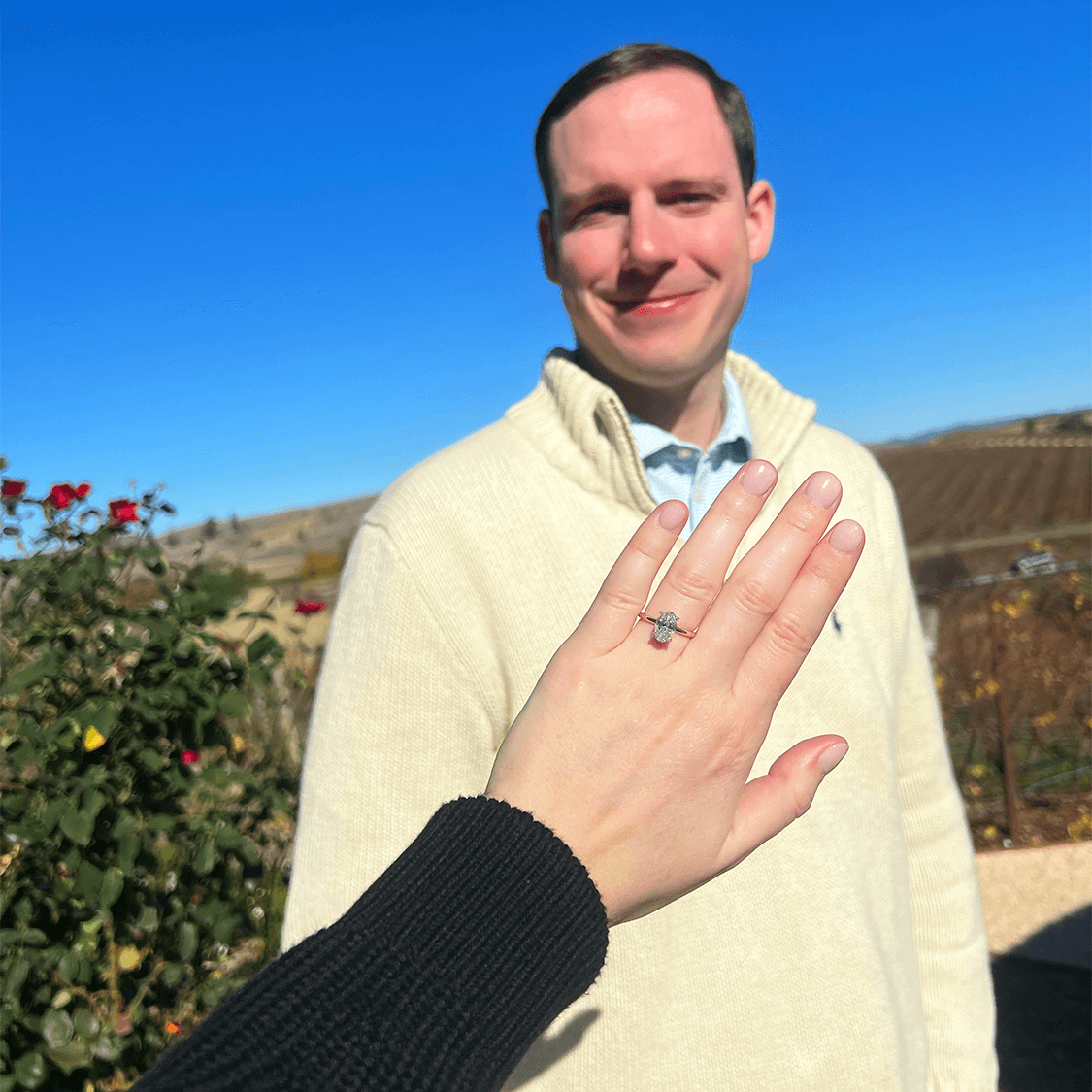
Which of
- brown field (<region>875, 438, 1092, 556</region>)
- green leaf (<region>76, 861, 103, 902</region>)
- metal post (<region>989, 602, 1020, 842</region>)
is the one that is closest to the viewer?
green leaf (<region>76, 861, 103, 902</region>)

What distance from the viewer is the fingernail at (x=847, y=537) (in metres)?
0.90

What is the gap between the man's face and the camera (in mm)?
1521

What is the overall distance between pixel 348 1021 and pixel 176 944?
215cm

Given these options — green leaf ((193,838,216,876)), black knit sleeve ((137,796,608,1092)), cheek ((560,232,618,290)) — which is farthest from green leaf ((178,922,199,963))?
cheek ((560,232,618,290))

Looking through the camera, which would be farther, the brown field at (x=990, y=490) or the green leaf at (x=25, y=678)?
the brown field at (x=990, y=490)

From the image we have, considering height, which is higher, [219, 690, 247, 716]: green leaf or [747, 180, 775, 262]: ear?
[747, 180, 775, 262]: ear

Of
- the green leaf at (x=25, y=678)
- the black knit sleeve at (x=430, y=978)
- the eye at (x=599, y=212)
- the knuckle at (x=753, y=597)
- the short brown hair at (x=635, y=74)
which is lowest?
the black knit sleeve at (x=430, y=978)

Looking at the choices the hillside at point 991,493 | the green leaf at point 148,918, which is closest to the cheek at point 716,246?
the green leaf at point 148,918

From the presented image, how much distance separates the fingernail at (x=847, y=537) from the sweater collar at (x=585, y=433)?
61 cm

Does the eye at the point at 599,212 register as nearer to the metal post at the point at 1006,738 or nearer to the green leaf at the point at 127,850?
the green leaf at the point at 127,850

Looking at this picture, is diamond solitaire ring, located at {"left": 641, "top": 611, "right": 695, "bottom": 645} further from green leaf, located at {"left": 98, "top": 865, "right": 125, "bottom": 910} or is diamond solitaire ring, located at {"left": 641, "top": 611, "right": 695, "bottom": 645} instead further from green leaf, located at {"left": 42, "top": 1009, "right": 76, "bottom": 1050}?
green leaf, located at {"left": 42, "top": 1009, "right": 76, "bottom": 1050}

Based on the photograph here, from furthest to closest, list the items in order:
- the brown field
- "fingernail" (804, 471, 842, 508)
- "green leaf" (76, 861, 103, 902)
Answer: the brown field, "green leaf" (76, 861, 103, 902), "fingernail" (804, 471, 842, 508)

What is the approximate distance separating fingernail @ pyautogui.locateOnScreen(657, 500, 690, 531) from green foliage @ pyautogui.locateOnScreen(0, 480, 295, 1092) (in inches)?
69.2

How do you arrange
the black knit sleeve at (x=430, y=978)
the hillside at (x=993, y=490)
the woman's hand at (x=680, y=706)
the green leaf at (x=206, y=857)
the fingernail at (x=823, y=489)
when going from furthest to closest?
the hillside at (x=993, y=490) → the green leaf at (x=206, y=857) → the fingernail at (x=823, y=489) → the woman's hand at (x=680, y=706) → the black knit sleeve at (x=430, y=978)
